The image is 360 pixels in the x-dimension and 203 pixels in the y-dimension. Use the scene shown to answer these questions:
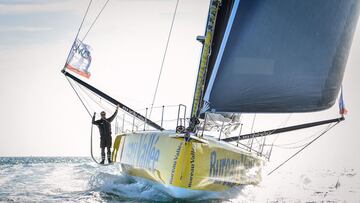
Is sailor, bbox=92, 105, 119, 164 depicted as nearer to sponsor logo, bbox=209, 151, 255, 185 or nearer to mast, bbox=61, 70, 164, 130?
mast, bbox=61, 70, 164, 130

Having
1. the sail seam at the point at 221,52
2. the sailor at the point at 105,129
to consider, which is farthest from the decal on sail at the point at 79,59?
the sail seam at the point at 221,52

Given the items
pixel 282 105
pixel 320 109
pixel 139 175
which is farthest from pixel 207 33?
pixel 139 175

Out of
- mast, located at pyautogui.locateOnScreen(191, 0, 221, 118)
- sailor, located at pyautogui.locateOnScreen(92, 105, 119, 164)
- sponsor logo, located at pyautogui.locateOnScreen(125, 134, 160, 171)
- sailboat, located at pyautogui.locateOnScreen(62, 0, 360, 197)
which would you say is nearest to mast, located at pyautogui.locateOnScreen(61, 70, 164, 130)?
sailor, located at pyautogui.locateOnScreen(92, 105, 119, 164)

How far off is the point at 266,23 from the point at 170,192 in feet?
10.3

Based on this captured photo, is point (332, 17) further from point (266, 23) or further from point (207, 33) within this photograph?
point (207, 33)

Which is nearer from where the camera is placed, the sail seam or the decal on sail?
the sail seam

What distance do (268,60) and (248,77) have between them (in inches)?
18.3

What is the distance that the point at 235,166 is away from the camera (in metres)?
8.77

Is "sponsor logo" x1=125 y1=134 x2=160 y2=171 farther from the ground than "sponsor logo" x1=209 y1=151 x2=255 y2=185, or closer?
farther from the ground

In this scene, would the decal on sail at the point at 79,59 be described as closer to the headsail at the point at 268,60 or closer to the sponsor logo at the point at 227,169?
the headsail at the point at 268,60

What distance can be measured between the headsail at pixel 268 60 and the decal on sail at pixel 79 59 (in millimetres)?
3545

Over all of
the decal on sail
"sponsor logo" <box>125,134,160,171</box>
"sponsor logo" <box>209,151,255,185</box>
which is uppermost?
the decal on sail

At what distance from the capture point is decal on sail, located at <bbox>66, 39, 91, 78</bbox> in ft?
33.5

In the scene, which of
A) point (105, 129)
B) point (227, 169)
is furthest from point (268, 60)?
point (105, 129)
